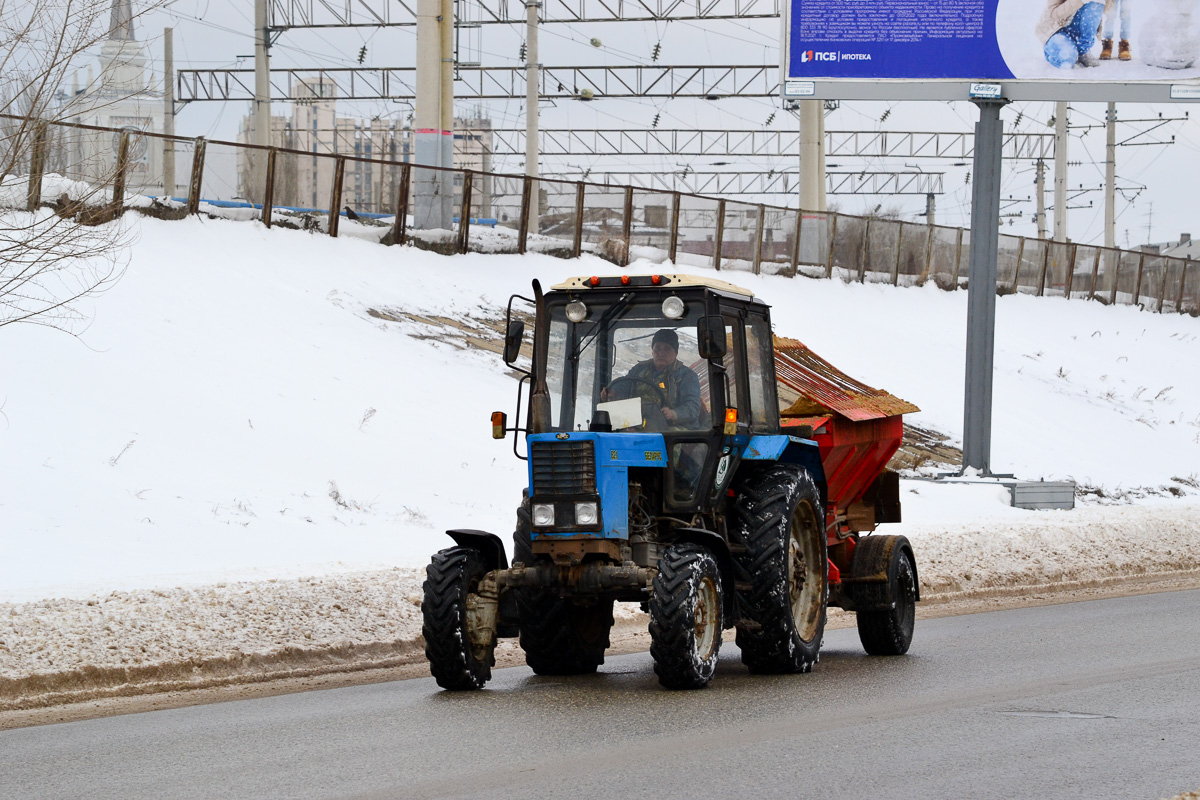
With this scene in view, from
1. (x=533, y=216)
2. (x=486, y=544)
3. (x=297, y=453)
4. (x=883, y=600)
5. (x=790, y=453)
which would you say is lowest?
(x=883, y=600)

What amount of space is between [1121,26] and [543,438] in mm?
16233

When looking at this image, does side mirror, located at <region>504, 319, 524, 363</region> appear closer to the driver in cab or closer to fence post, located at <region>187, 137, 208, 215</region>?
the driver in cab

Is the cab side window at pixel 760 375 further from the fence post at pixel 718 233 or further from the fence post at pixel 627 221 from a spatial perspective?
the fence post at pixel 718 233

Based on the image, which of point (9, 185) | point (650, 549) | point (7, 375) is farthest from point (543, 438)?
point (7, 375)

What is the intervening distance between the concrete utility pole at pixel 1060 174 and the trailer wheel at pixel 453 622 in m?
48.4

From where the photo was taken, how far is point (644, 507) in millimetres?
9828

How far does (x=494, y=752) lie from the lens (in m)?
7.53

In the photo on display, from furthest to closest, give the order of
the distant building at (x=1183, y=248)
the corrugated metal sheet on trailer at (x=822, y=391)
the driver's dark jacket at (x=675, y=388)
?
the distant building at (x=1183, y=248) < the corrugated metal sheet on trailer at (x=822, y=391) < the driver's dark jacket at (x=675, y=388)

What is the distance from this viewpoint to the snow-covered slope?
14188 millimetres

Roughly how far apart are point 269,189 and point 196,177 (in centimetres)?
148

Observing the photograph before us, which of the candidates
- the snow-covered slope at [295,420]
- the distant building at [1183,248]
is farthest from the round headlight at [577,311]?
the distant building at [1183,248]

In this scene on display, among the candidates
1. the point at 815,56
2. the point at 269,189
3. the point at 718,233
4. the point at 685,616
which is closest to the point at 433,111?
the point at 269,189

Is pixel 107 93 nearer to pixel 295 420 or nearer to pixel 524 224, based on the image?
pixel 295 420

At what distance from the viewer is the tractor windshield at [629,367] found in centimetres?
992
